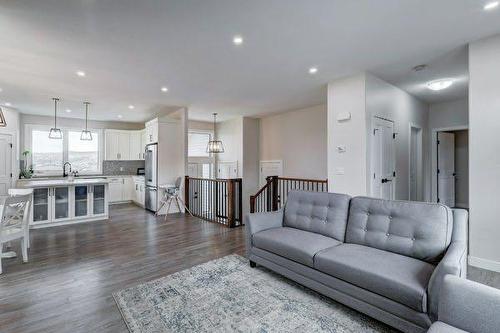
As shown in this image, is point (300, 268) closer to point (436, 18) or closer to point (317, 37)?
point (317, 37)

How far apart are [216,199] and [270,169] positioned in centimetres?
247

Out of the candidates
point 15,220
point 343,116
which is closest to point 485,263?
point 343,116

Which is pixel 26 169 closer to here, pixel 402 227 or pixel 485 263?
pixel 402 227

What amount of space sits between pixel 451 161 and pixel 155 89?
785 centimetres

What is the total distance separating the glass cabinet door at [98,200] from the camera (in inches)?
223

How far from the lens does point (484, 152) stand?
3041 millimetres

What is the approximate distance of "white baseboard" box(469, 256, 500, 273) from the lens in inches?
117

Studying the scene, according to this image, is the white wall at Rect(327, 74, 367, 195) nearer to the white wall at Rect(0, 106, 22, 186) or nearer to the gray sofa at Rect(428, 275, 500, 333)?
the gray sofa at Rect(428, 275, 500, 333)

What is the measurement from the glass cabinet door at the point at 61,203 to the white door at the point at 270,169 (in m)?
5.16

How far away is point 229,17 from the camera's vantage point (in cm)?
247

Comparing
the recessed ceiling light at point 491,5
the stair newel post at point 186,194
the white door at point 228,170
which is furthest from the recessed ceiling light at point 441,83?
the stair newel post at point 186,194

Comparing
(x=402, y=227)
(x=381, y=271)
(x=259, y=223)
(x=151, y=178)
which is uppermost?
(x=151, y=178)

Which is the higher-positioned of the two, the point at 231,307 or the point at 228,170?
the point at 228,170

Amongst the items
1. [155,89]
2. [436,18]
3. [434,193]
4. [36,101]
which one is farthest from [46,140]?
[434,193]
